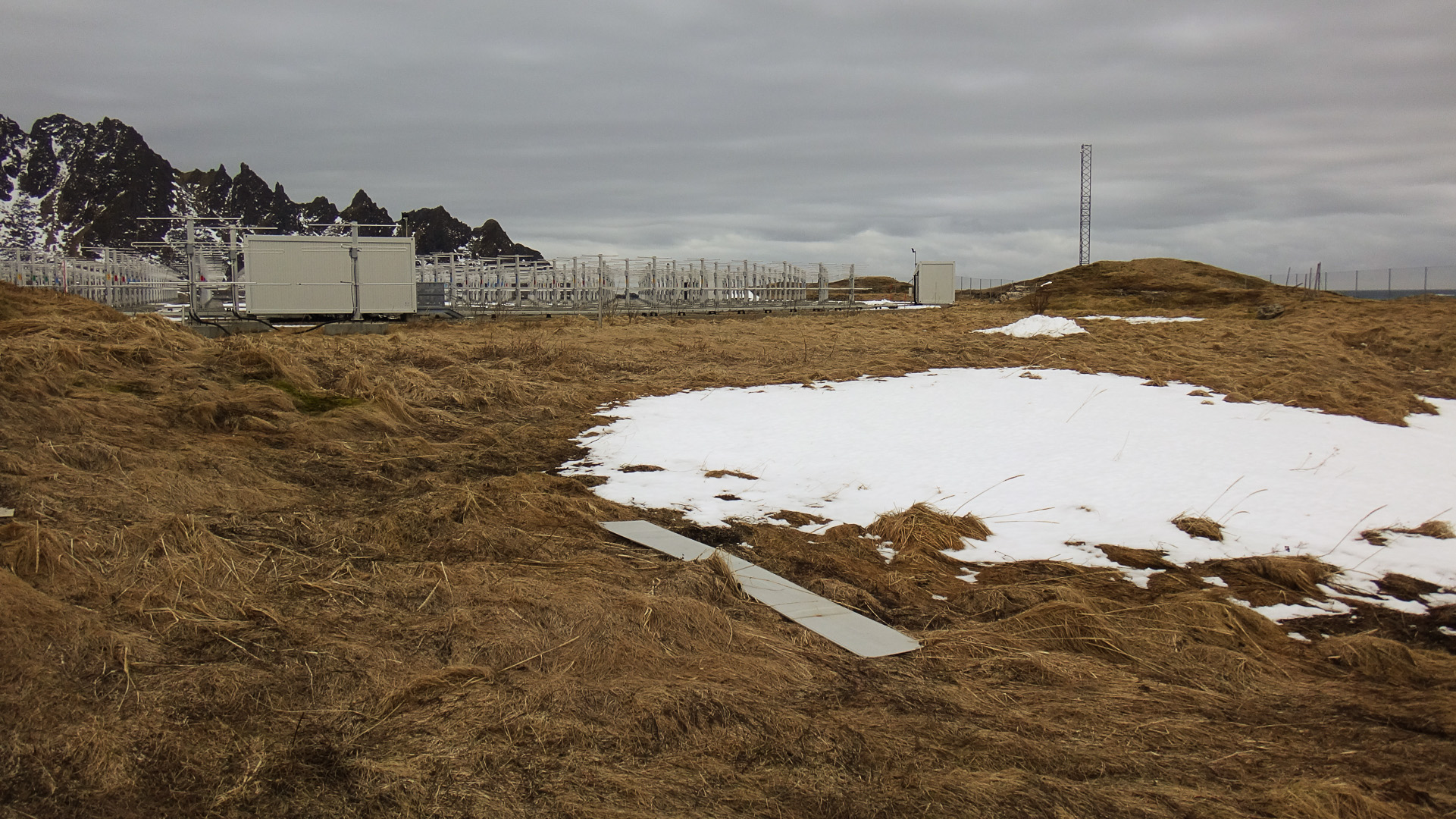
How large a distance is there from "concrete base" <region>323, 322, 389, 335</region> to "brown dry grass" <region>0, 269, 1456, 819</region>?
1614 centimetres

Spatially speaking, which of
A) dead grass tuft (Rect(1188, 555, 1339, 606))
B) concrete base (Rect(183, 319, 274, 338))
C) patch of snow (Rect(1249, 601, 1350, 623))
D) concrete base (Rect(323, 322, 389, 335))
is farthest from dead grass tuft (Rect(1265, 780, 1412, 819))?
concrete base (Rect(323, 322, 389, 335))

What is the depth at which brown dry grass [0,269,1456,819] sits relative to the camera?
10.5ft

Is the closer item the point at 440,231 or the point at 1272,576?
the point at 1272,576

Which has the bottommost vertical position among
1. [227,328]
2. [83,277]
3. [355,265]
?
[227,328]

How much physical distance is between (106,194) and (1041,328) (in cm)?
20729

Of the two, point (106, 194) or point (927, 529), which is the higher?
point (106, 194)

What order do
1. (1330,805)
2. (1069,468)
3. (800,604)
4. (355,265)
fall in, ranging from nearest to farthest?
(1330,805) < (800,604) < (1069,468) < (355,265)

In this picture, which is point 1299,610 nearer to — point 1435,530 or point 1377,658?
point 1377,658

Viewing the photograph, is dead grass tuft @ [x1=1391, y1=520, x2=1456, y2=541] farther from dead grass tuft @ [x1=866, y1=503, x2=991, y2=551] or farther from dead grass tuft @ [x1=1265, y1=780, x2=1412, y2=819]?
dead grass tuft @ [x1=1265, y1=780, x2=1412, y2=819]

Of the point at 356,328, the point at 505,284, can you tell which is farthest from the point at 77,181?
the point at 356,328

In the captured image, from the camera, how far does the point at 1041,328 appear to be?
24281 mm

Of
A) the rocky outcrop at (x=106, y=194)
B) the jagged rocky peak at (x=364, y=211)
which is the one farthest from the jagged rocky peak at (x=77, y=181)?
the jagged rocky peak at (x=364, y=211)

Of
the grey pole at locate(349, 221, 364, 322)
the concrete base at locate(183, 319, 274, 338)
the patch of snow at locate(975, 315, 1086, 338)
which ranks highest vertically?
the grey pole at locate(349, 221, 364, 322)

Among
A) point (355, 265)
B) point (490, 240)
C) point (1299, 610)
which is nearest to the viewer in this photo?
point (1299, 610)
